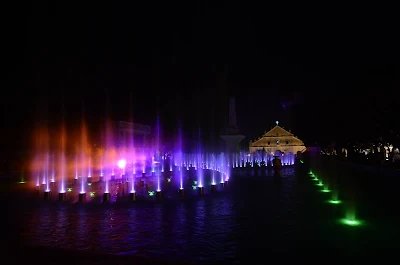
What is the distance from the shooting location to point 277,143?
335ft

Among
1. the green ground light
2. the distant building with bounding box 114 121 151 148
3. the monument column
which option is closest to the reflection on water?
the green ground light

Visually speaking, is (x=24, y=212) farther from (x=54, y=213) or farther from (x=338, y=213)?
(x=338, y=213)

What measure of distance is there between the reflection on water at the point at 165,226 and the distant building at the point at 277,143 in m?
86.0

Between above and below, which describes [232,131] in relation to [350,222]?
above

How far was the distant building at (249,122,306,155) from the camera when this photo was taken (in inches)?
3974

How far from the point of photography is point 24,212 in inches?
528

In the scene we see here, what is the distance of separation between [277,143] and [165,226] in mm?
93646

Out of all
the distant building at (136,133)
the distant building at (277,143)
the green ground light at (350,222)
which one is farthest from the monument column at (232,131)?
the distant building at (277,143)

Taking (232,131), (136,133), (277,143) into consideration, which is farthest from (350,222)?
(277,143)

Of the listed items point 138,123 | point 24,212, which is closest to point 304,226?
point 24,212

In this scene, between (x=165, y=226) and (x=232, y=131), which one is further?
(x=232, y=131)

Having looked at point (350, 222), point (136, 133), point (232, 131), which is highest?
point (136, 133)

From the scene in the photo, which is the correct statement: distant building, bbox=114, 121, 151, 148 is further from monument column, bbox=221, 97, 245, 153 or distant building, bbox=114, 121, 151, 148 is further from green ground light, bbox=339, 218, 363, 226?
green ground light, bbox=339, 218, 363, 226

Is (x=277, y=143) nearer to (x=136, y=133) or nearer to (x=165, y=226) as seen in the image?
(x=136, y=133)
